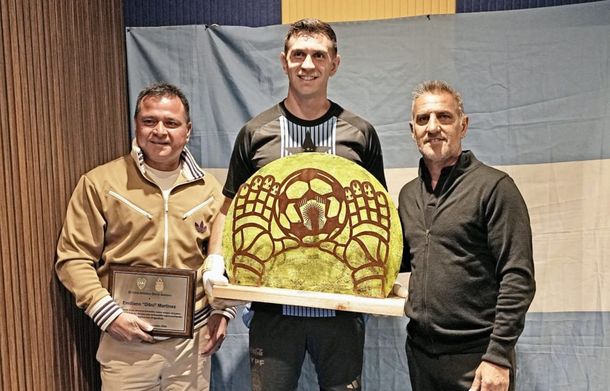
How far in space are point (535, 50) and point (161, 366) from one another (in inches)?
65.2

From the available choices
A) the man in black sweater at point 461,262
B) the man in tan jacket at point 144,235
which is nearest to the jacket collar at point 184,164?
the man in tan jacket at point 144,235

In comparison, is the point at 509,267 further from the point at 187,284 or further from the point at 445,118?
the point at 187,284

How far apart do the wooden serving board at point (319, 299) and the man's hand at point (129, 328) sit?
0.34 m

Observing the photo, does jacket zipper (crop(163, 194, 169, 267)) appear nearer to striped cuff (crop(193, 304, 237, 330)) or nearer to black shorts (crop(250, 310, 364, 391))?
striped cuff (crop(193, 304, 237, 330))

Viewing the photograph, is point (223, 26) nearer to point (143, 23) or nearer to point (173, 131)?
point (143, 23)

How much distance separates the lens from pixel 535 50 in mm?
1932

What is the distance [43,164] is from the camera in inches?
63.9

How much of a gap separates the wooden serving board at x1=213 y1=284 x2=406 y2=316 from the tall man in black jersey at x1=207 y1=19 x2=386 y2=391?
0.45 ft

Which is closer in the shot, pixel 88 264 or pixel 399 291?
pixel 399 291

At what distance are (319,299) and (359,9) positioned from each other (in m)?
1.23

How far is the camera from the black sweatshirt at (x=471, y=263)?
127cm

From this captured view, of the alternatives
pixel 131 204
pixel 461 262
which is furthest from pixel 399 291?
pixel 131 204

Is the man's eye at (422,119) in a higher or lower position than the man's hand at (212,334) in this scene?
higher

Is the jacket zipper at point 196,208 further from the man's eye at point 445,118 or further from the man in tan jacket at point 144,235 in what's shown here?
the man's eye at point 445,118
